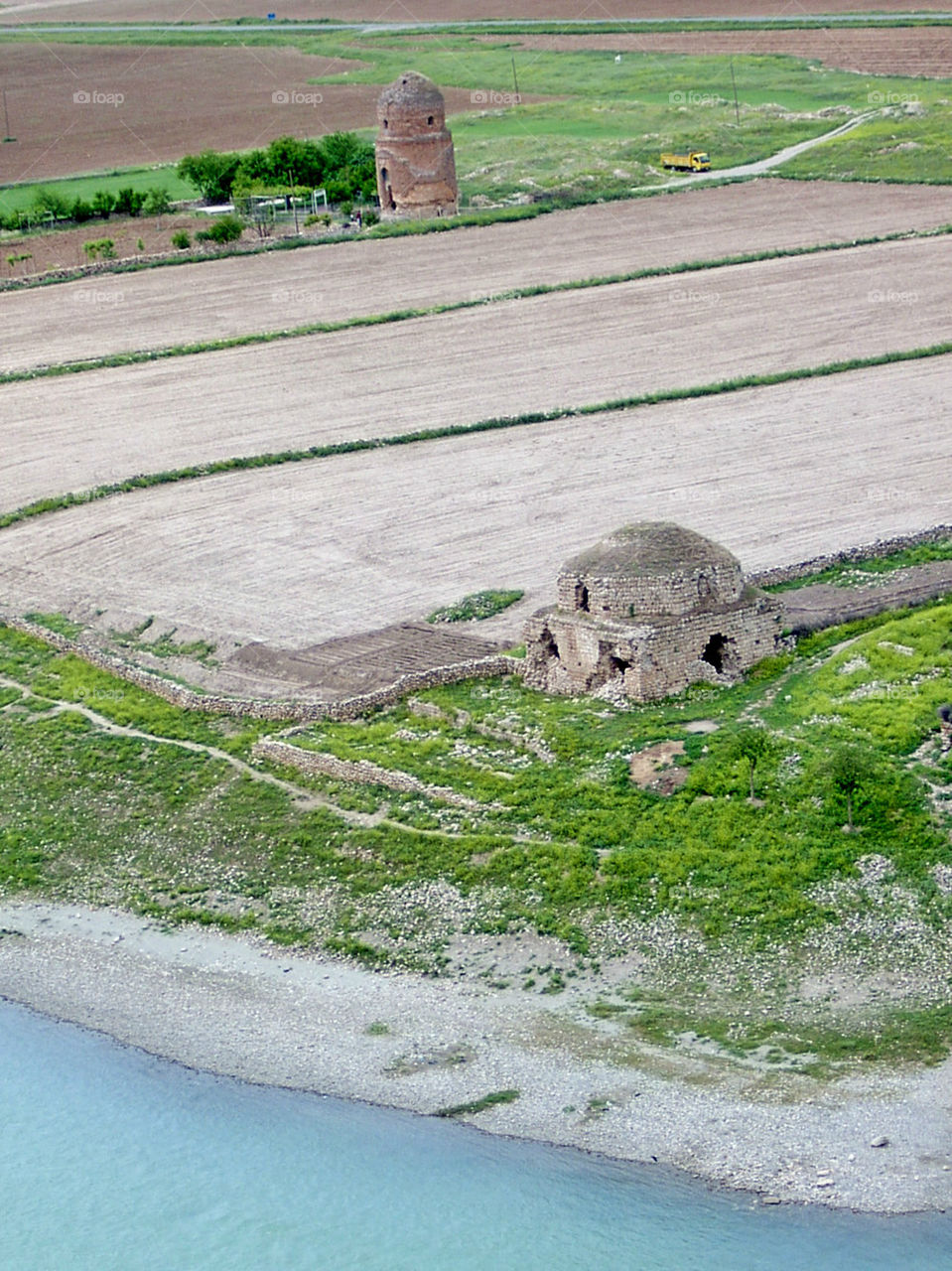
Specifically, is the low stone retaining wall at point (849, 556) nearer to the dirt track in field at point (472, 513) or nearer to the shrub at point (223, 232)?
the dirt track in field at point (472, 513)

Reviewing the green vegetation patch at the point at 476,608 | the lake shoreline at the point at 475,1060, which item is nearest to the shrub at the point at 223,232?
the green vegetation patch at the point at 476,608

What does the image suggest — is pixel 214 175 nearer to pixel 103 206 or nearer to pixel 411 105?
pixel 103 206

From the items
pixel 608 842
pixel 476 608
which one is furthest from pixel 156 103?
pixel 608 842

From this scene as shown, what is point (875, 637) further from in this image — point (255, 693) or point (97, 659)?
point (97, 659)

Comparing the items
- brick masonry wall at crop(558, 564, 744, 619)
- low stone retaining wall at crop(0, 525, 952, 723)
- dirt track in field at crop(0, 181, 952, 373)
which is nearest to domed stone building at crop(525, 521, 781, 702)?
brick masonry wall at crop(558, 564, 744, 619)

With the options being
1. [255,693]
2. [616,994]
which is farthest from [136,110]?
[616,994]
